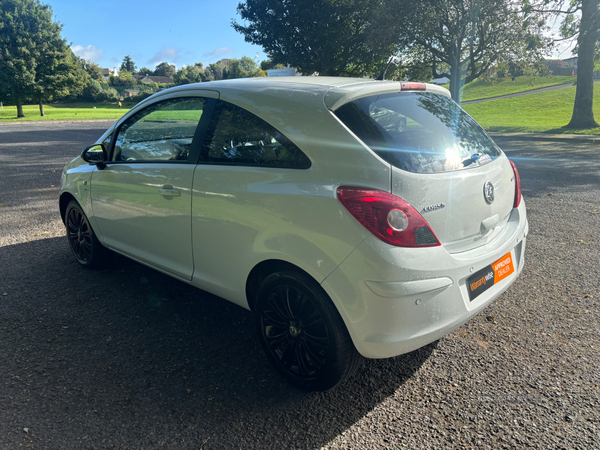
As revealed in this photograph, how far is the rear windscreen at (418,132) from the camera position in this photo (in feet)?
7.88

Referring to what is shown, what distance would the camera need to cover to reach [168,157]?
10.8ft

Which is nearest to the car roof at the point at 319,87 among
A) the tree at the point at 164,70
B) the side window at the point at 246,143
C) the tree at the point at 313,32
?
the side window at the point at 246,143

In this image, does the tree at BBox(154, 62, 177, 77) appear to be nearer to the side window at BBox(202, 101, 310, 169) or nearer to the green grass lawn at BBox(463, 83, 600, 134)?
the green grass lawn at BBox(463, 83, 600, 134)

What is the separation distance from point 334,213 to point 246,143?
873 mm

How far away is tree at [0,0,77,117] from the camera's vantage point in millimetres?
39938

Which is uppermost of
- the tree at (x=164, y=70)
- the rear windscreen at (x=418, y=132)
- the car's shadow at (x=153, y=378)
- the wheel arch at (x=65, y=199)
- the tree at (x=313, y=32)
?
the tree at (x=164, y=70)

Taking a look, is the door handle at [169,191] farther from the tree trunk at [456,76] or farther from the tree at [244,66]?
the tree at [244,66]

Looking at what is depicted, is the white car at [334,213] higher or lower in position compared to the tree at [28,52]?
lower

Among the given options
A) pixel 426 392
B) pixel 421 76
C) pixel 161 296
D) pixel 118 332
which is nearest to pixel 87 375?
pixel 118 332

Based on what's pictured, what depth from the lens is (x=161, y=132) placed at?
3.75 m

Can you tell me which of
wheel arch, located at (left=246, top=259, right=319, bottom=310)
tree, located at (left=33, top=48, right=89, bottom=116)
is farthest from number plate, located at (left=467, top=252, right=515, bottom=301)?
tree, located at (left=33, top=48, right=89, bottom=116)

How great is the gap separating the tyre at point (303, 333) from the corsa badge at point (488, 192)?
1.16 metres

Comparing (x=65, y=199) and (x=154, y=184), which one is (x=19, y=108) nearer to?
(x=65, y=199)

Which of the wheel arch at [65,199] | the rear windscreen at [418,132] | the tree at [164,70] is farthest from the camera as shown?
the tree at [164,70]
